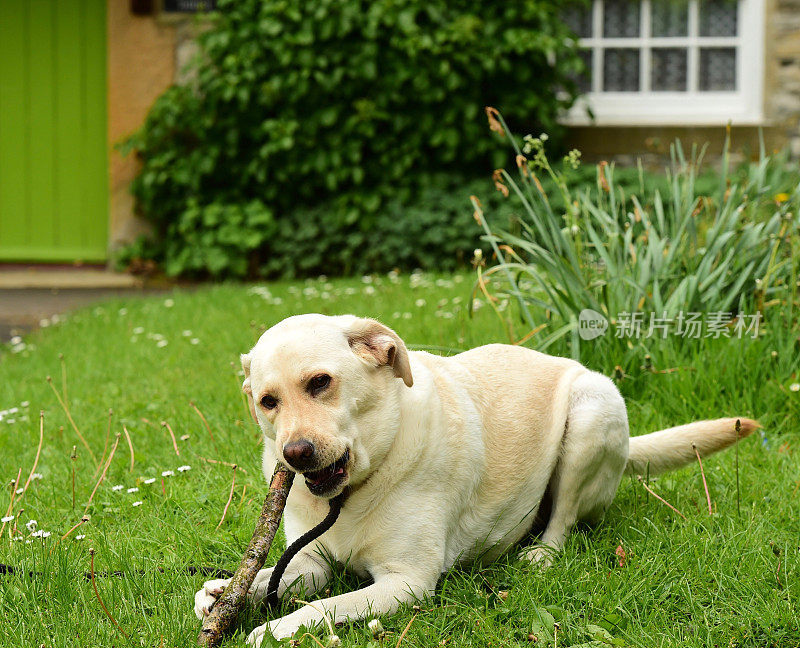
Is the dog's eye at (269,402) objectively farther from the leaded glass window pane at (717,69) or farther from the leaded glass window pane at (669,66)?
the leaded glass window pane at (717,69)

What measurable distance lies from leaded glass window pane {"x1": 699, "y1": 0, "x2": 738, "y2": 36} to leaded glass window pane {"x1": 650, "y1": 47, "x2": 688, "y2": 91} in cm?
33

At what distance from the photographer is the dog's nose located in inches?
89.4

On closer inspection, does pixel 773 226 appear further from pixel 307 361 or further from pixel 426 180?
pixel 426 180

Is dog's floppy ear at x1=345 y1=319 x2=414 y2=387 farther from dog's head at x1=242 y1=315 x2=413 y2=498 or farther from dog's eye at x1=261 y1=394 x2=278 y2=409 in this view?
dog's eye at x1=261 y1=394 x2=278 y2=409

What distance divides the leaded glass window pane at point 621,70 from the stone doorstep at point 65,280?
18.1 ft

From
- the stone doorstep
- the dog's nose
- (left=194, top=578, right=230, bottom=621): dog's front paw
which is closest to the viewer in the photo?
the dog's nose

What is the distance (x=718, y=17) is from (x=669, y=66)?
0.72 meters

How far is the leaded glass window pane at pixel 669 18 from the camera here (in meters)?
10.3

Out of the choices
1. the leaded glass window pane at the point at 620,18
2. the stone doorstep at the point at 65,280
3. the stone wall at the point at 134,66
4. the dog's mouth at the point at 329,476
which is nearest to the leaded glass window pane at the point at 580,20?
the leaded glass window pane at the point at 620,18

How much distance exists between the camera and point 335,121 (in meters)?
9.25

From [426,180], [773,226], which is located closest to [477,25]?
[426,180]

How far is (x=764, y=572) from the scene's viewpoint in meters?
2.81

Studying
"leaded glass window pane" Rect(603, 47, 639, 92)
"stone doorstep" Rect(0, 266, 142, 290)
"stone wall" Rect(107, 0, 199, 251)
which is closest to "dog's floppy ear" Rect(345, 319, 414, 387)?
"stone doorstep" Rect(0, 266, 142, 290)

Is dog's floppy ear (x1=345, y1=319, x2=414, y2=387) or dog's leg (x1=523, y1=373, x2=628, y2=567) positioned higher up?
dog's floppy ear (x1=345, y1=319, x2=414, y2=387)
